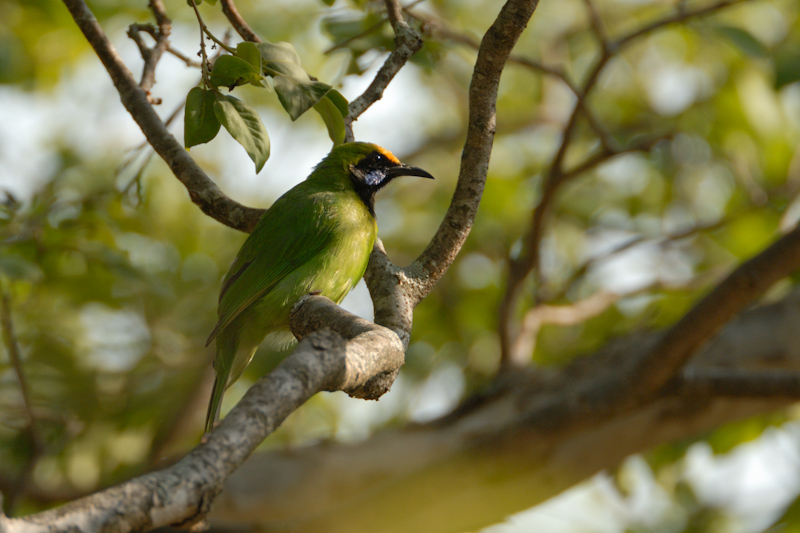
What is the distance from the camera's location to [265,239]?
12.1 feet

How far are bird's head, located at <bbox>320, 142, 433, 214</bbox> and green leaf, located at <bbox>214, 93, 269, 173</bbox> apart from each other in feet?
6.56

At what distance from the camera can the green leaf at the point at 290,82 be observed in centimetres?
212

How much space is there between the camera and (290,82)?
218cm

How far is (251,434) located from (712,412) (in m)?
3.97

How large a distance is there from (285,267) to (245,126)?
1.53 meters

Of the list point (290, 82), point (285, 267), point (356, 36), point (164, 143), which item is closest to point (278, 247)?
point (285, 267)

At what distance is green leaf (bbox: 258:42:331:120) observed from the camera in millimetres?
2117

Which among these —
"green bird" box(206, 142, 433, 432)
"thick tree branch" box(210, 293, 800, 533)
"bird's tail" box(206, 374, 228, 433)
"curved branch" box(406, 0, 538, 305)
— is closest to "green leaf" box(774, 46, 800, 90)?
"thick tree branch" box(210, 293, 800, 533)

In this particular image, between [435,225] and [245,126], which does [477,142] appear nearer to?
[245,126]

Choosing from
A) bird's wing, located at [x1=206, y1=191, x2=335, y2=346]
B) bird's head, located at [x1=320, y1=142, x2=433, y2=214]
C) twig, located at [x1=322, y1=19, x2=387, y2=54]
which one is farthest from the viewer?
bird's head, located at [x1=320, y1=142, x2=433, y2=214]

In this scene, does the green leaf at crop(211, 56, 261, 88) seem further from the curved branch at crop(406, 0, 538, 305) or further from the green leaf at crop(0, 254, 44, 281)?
the green leaf at crop(0, 254, 44, 281)

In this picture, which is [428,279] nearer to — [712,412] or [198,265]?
[712,412]

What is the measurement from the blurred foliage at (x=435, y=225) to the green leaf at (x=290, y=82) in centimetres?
197

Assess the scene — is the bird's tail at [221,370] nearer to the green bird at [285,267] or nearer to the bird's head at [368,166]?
the green bird at [285,267]
